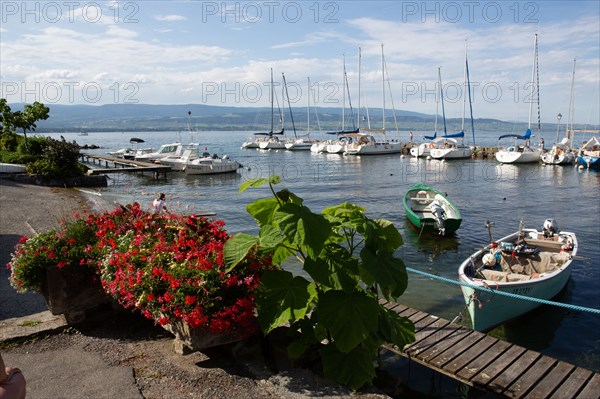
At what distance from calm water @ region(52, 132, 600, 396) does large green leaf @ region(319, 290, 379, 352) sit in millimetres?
5478

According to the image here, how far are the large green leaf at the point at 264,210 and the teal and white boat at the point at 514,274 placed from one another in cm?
685

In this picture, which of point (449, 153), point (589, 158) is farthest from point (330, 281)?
point (449, 153)

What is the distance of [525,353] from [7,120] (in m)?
46.2

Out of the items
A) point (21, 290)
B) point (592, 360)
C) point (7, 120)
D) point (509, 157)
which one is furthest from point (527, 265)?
point (509, 157)

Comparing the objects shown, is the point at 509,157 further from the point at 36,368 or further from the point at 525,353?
the point at 36,368

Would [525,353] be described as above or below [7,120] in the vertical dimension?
below

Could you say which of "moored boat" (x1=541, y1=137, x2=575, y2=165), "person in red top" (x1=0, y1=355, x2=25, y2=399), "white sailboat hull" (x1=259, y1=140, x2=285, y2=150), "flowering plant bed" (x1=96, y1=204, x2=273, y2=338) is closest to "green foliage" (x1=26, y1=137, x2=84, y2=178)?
"flowering plant bed" (x1=96, y1=204, x2=273, y2=338)

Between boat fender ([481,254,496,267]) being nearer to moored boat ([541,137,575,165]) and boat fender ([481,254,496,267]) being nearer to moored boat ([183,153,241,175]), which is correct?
moored boat ([183,153,241,175])

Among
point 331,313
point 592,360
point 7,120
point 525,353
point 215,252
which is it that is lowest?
point 592,360

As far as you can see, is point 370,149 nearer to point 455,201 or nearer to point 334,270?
point 455,201

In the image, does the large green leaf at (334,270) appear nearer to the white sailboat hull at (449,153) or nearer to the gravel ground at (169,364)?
the gravel ground at (169,364)

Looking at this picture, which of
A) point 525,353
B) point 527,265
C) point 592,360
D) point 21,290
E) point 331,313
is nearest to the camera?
point 331,313

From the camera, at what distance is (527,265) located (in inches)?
557

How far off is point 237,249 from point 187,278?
0.83 metres
